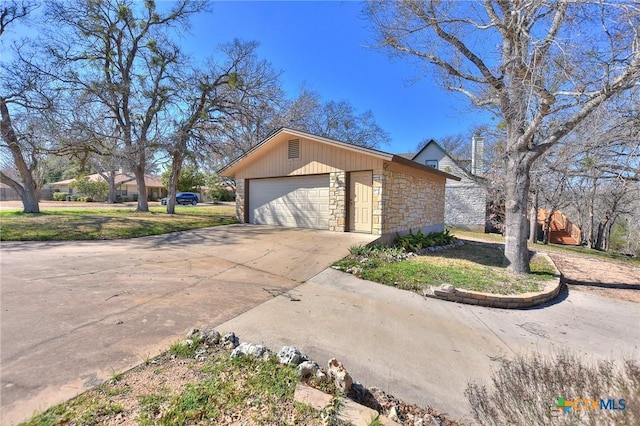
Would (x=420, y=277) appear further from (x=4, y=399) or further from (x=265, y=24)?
(x=265, y=24)

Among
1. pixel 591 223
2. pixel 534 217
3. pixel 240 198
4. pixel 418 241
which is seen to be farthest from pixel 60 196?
pixel 591 223

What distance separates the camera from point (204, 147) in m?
15.4

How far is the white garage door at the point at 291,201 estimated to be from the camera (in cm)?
1041

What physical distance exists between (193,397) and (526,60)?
8.00 m

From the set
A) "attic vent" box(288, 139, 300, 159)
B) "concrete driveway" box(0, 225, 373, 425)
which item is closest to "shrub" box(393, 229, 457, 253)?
"concrete driveway" box(0, 225, 373, 425)

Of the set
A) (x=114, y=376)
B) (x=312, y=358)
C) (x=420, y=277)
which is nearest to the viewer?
(x=114, y=376)

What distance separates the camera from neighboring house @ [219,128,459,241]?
9.05m

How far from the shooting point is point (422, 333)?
3789 millimetres

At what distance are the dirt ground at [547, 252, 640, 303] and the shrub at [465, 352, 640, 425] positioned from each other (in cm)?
604

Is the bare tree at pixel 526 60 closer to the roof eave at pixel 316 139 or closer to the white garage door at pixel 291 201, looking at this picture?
the roof eave at pixel 316 139

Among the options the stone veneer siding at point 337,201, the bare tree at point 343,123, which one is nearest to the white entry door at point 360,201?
the stone veneer siding at point 337,201

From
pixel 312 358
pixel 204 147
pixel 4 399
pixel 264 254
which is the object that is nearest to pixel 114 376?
pixel 4 399

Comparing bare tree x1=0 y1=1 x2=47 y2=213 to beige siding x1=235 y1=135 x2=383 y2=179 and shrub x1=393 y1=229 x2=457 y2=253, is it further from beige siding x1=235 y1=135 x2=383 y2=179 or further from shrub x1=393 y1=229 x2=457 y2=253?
shrub x1=393 y1=229 x2=457 y2=253

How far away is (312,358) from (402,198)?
26.3 ft
